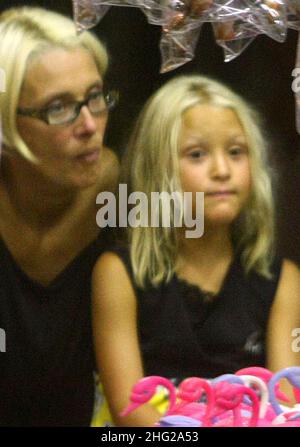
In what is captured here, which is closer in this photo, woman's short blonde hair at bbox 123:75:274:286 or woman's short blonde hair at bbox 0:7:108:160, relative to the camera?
woman's short blonde hair at bbox 0:7:108:160

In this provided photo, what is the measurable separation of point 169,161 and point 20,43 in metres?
0.74

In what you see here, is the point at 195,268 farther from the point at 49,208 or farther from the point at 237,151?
the point at 49,208

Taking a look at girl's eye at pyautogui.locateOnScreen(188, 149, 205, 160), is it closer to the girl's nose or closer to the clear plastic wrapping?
the girl's nose

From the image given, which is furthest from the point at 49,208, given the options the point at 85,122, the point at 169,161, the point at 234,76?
the point at 234,76

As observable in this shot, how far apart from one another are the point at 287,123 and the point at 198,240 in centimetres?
60

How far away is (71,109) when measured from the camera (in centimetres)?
313

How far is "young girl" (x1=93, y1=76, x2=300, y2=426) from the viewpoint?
10.6 ft

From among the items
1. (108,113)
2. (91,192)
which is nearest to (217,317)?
(91,192)

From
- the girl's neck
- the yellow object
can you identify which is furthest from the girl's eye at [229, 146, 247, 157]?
the yellow object

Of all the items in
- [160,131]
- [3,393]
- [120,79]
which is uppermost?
[120,79]

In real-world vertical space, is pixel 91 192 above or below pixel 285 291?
above

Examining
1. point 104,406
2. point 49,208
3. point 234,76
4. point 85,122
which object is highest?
point 234,76

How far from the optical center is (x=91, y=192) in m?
3.21

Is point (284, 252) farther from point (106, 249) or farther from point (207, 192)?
point (106, 249)
